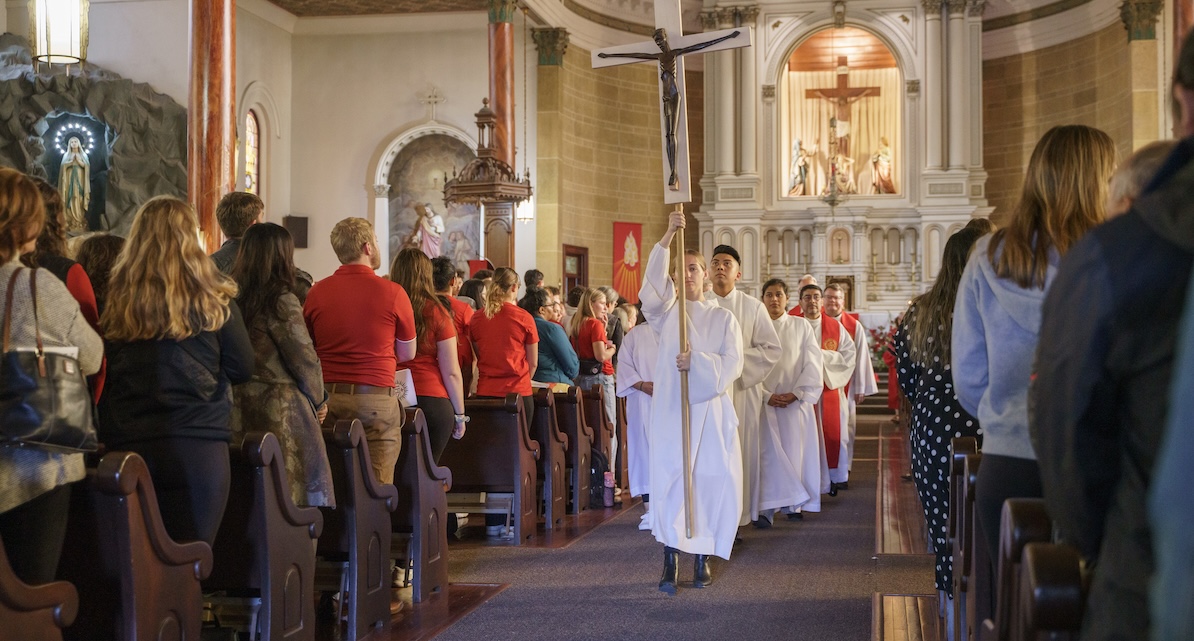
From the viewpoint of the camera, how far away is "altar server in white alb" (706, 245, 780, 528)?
22.5 feet

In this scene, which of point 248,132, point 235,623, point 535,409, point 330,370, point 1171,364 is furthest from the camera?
point 248,132

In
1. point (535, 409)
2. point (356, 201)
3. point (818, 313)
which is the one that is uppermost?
point (356, 201)

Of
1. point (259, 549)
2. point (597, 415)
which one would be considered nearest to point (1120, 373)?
point (259, 549)

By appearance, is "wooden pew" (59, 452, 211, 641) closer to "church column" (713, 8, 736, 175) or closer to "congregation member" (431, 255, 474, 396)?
"congregation member" (431, 255, 474, 396)

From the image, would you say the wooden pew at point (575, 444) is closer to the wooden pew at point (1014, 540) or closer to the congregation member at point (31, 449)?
the congregation member at point (31, 449)

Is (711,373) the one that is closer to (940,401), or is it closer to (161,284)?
(940,401)

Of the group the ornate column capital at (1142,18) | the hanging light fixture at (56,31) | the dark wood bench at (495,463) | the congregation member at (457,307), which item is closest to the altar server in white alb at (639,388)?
the dark wood bench at (495,463)

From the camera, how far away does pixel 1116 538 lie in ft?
5.08

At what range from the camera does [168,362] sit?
11.6 ft

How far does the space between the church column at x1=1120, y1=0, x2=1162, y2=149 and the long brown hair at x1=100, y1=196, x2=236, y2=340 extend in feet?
54.2

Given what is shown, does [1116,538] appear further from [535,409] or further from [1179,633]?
[535,409]

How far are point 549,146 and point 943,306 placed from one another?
46.3ft

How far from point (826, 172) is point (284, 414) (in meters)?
17.0

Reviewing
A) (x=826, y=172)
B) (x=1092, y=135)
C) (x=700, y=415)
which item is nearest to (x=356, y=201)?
(x=826, y=172)
